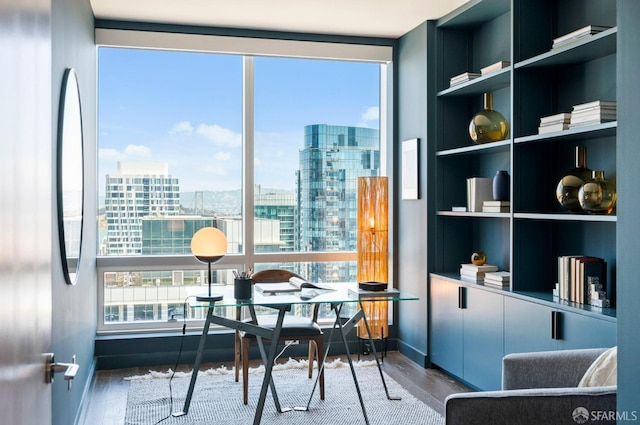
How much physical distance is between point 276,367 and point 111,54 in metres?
2.73

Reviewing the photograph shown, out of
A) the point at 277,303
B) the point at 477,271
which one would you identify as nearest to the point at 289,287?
the point at 277,303

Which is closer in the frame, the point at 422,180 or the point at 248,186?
the point at 422,180

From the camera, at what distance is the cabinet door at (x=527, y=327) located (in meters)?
3.48

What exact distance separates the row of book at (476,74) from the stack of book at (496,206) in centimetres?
85

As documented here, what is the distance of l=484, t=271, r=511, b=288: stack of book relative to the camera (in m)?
4.04

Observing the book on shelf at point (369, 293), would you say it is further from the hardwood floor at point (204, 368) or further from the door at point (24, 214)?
the door at point (24, 214)

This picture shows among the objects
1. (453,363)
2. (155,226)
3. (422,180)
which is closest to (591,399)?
(453,363)

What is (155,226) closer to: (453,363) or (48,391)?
(453,363)

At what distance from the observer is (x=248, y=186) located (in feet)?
17.2

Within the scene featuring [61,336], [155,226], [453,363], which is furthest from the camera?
[155,226]

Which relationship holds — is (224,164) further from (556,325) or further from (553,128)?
(556,325)

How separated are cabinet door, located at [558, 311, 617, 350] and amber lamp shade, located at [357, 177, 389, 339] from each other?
1.91m

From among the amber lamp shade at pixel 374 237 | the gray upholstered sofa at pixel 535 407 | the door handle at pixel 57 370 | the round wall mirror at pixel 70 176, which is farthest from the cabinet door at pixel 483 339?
the door handle at pixel 57 370

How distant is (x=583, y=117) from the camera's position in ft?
10.9
